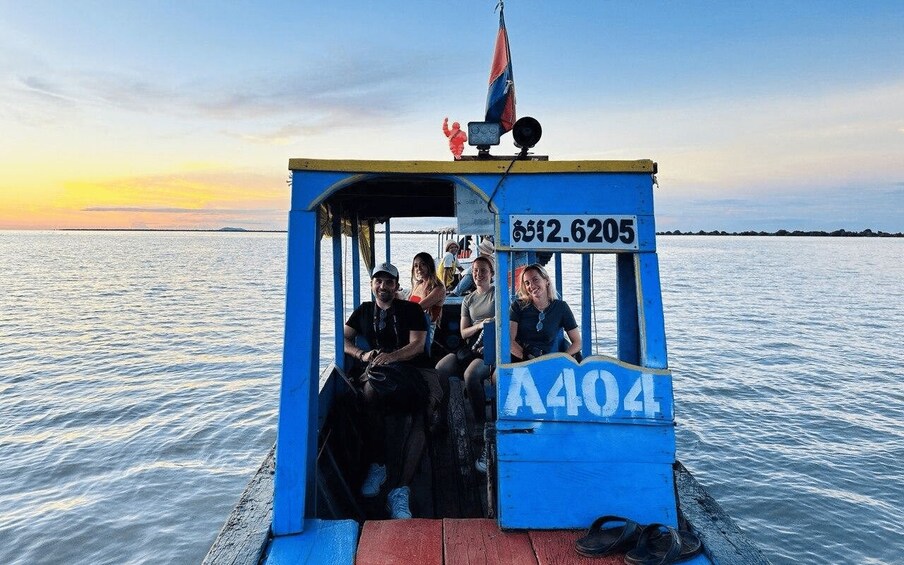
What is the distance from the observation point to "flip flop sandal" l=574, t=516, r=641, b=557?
3.47 m

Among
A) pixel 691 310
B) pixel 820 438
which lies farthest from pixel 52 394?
pixel 691 310

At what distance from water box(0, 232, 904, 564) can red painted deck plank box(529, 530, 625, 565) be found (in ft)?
16.0

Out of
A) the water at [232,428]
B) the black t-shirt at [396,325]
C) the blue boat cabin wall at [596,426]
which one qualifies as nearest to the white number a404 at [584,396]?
the blue boat cabin wall at [596,426]

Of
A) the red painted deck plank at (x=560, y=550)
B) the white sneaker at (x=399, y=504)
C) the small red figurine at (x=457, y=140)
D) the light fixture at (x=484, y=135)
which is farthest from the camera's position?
the white sneaker at (x=399, y=504)

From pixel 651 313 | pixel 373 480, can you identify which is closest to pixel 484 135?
pixel 651 313

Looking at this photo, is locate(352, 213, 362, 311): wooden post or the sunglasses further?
locate(352, 213, 362, 311): wooden post

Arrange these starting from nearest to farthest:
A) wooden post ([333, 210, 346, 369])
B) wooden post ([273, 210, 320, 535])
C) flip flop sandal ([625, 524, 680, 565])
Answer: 1. flip flop sandal ([625, 524, 680, 565])
2. wooden post ([273, 210, 320, 535])
3. wooden post ([333, 210, 346, 369])

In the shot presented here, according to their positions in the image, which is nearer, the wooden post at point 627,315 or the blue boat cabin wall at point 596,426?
the blue boat cabin wall at point 596,426

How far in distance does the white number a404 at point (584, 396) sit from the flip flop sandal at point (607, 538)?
0.66 metres

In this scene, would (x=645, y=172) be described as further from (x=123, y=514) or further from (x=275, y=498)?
(x=123, y=514)

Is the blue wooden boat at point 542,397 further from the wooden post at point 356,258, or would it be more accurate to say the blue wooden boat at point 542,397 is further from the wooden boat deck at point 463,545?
the wooden post at point 356,258

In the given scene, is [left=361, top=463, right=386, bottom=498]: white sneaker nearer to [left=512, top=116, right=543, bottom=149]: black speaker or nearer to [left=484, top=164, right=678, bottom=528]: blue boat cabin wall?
[left=484, top=164, right=678, bottom=528]: blue boat cabin wall

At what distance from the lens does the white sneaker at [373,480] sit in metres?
5.06

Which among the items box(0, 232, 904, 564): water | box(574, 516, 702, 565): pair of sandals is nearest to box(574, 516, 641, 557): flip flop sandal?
box(574, 516, 702, 565): pair of sandals
